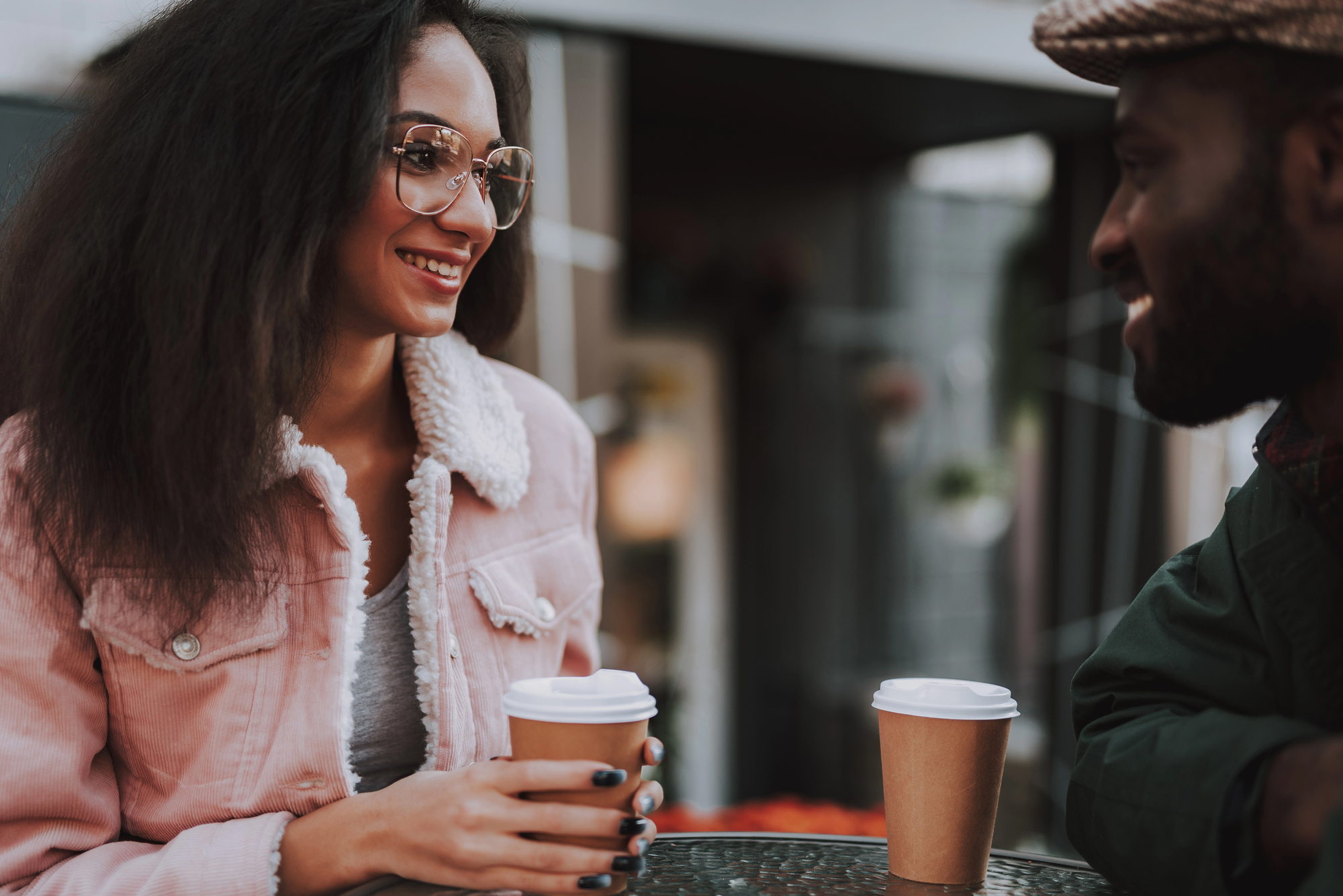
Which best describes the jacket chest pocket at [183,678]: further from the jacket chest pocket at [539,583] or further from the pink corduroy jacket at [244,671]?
the jacket chest pocket at [539,583]

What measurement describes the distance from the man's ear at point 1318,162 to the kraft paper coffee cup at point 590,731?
633 millimetres

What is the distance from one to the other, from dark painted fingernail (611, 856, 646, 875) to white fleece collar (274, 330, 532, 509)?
608 mm

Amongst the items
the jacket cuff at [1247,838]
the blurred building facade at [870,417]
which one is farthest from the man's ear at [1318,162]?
the blurred building facade at [870,417]

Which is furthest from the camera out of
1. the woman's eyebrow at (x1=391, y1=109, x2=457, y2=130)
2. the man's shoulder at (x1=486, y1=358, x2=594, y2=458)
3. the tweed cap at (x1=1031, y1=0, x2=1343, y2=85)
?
the man's shoulder at (x1=486, y1=358, x2=594, y2=458)

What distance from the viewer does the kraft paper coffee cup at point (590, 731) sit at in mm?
905

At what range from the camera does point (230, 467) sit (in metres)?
1.13

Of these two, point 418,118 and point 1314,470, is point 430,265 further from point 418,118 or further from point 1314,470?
point 1314,470

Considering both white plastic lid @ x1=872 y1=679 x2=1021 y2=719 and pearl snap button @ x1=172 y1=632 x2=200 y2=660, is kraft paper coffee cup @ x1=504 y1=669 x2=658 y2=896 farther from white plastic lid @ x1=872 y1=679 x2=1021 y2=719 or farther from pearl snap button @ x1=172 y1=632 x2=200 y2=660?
pearl snap button @ x1=172 y1=632 x2=200 y2=660

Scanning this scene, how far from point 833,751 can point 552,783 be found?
449 centimetres

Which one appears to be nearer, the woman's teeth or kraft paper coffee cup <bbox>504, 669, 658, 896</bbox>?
kraft paper coffee cup <bbox>504, 669, 658, 896</bbox>

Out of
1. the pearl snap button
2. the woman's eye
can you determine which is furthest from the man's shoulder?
the pearl snap button

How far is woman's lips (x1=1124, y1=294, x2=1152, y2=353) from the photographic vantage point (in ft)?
2.97

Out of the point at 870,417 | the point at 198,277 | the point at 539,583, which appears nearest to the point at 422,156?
the point at 198,277

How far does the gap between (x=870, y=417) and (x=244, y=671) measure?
14.1 feet
